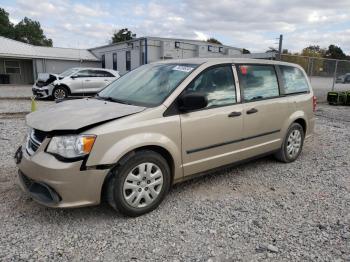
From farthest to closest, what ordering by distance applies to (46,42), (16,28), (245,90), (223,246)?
(46,42)
(16,28)
(245,90)
(223,246)

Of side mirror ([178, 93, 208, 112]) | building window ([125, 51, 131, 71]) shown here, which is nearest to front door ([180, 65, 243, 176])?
side mirror ([178, 93, 208, 112])

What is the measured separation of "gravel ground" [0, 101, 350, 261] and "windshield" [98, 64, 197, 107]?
4.20 ft

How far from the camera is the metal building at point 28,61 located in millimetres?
29391

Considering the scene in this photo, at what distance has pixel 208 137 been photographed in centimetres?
377

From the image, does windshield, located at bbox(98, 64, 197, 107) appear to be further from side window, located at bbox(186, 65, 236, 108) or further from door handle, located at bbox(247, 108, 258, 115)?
door handle, located at bbox(247, 108, 258, 115)

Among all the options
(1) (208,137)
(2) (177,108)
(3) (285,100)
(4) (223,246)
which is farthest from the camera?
(3) (285,100)

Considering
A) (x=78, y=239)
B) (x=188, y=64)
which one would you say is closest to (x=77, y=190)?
(x=78, y=239)

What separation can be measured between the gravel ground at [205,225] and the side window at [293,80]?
4.90 ft

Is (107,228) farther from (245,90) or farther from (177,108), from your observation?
(245,90)

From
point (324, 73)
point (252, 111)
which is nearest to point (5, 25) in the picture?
point (324, 73)

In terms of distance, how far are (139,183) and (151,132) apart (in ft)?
1.85

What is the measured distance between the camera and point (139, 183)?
3.27m

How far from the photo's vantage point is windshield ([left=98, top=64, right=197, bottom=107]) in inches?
142

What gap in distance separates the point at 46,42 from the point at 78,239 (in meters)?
86.0
